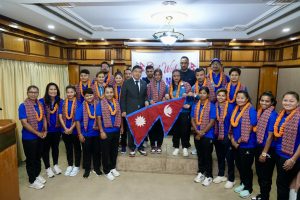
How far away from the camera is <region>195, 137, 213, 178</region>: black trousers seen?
3.17 meters

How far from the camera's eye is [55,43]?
18.6 feet

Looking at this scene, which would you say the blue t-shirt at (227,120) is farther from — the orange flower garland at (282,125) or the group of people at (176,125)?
the orange flower garland at (282,125)

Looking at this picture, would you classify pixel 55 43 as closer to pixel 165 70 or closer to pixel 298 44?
pixel 165 70

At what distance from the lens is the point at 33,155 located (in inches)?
119

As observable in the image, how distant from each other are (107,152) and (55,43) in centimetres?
384

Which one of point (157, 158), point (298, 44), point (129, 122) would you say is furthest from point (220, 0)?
point (298, 44)

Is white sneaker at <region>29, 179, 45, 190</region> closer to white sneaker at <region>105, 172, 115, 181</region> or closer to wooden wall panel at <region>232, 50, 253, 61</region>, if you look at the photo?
white sneaker at <region>105, 172, 115, 181</region>

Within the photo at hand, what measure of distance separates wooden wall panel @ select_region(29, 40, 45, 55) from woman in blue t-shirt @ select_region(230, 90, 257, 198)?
4431mm

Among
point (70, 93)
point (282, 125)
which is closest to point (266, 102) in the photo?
A: point (282, 125)

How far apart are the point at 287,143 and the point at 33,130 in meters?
3.23

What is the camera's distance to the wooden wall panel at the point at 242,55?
20.7 ft

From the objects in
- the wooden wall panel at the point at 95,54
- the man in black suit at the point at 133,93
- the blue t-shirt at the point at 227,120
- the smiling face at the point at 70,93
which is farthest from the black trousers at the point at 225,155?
the wooden wall panel at the point at 95,54

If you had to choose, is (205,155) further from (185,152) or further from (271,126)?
(271,126)

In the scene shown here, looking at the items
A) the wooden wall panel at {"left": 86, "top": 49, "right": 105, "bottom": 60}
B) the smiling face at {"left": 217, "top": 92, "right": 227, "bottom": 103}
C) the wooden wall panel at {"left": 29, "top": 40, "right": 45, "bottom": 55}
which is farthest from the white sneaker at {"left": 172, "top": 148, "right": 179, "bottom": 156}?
the wooden wall panel at {"left": 86, "top": 49, "right": 105, "bottom": 60}
